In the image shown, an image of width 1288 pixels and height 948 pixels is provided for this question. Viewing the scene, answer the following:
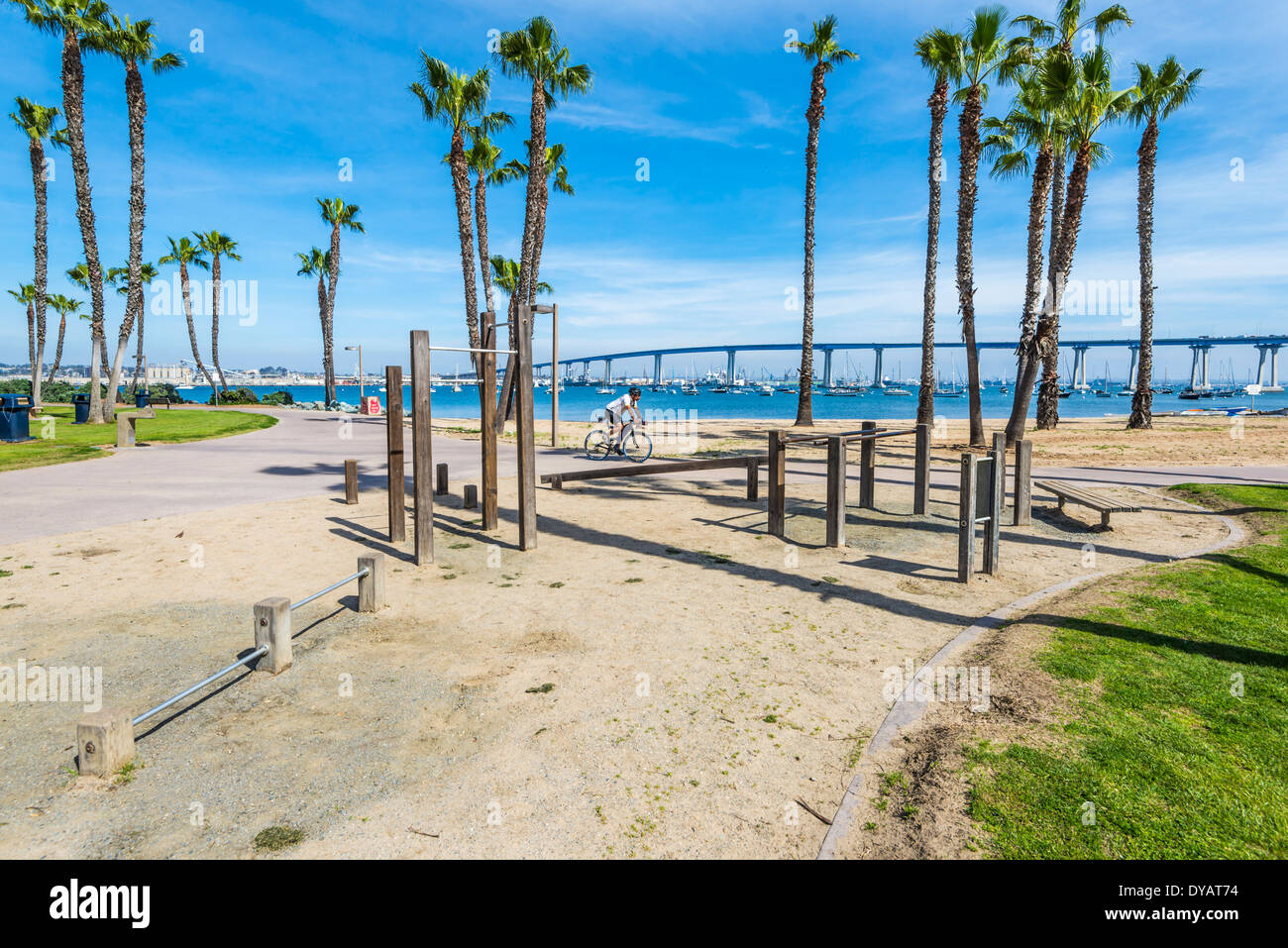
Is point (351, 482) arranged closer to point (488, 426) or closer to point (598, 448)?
point (488, 426)

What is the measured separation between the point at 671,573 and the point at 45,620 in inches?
228

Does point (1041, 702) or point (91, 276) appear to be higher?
point (91, 276)

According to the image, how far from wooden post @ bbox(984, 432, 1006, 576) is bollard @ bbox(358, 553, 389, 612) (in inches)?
250

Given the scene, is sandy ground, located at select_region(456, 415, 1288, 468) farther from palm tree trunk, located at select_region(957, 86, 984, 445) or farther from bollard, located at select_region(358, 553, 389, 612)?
bollard, located at select_region(358, 553, 389, 612)

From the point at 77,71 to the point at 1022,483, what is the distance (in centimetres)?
3234

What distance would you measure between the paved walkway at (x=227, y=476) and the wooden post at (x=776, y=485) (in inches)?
194

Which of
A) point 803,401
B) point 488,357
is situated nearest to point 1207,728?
point 488,357

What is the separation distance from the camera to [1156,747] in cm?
371

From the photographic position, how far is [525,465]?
27.1ft

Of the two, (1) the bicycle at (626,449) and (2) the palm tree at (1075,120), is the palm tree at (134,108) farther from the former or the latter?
(2) the palm tree at (1075,120)

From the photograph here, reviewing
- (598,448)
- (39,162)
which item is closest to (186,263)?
(39,162)

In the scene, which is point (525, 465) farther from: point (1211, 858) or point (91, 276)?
point (91, 276)
